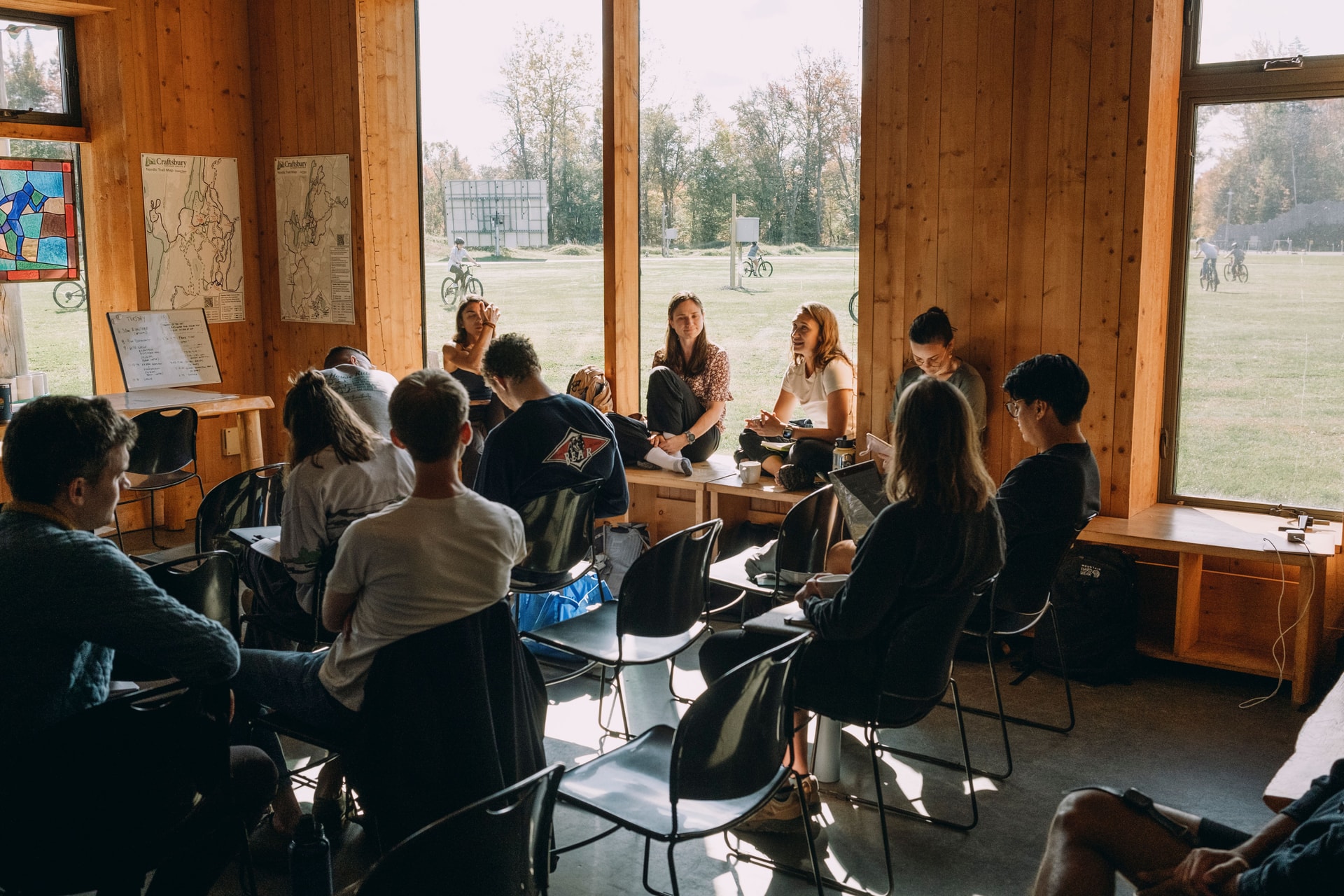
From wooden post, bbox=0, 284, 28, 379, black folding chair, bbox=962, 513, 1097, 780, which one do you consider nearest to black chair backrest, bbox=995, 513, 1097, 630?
black folding chair, bbox=962, 513, 1097, 780

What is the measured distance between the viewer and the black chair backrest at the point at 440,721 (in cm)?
244

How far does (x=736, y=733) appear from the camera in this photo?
8.18 ft

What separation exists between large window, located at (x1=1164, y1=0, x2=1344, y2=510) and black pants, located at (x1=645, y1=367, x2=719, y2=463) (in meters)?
2.24

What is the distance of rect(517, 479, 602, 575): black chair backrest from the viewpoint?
379 cm

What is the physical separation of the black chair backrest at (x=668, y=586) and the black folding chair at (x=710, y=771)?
700mm

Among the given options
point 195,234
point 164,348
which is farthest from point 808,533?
point 195,234

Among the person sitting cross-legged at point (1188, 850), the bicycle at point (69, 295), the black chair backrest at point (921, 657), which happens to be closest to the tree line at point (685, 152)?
the bicycle at point (69, 295)

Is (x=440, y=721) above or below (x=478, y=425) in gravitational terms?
below

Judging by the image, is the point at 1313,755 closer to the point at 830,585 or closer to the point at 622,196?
the point at 830,585

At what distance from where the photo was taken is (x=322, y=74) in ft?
23.1

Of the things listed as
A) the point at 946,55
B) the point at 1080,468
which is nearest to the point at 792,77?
the point at 946,55

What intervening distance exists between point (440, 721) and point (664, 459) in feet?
11.0

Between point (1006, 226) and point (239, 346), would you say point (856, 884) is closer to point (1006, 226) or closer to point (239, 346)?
point (1006, 226)

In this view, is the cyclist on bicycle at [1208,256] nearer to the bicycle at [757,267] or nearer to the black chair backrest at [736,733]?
the bicycle at [757,267]
